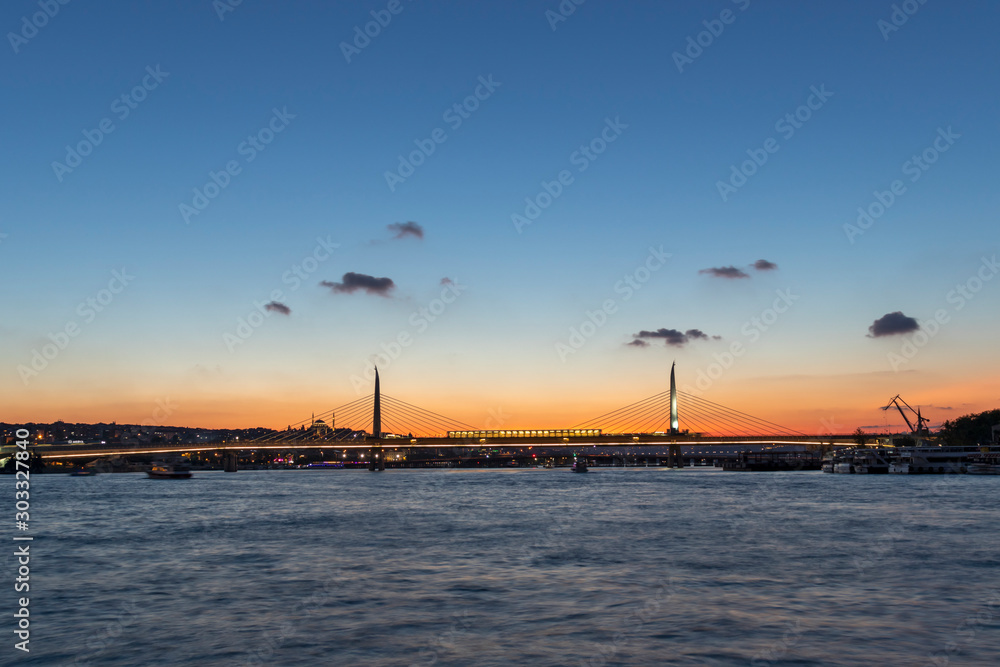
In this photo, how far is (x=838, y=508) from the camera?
64.0 metres

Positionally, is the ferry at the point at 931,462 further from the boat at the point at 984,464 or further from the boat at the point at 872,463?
the boat at the point at 872,463

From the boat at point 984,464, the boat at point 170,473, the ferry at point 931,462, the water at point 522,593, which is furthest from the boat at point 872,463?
the boat at point 170,473

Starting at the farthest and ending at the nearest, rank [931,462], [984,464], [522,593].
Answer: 1. [931,462]
2. [984,464]
3. [522,593]

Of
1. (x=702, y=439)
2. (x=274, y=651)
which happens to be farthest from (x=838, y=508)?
(x=702, y=439)

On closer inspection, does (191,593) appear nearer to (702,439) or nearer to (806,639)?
(806,639)

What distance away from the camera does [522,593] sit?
2645 cm

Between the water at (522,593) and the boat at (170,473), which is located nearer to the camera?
the water at (522,593)

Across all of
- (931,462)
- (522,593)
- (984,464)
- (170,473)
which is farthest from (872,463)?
(522,593)

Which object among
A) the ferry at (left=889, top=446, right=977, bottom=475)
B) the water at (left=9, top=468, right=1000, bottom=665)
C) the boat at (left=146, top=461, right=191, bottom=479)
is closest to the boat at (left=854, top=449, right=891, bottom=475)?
the ferry at (left=889, top=446, right=977, bottom=475)

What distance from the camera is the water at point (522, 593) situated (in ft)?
63.8

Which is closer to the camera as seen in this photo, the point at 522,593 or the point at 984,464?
the point at 522,593

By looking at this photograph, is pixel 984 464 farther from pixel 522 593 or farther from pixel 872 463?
pixel 522 593

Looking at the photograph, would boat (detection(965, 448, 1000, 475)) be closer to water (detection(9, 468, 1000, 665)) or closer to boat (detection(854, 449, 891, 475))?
boat (detection(854, 449, 891, 475))

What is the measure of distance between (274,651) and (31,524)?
4504 centimetres
